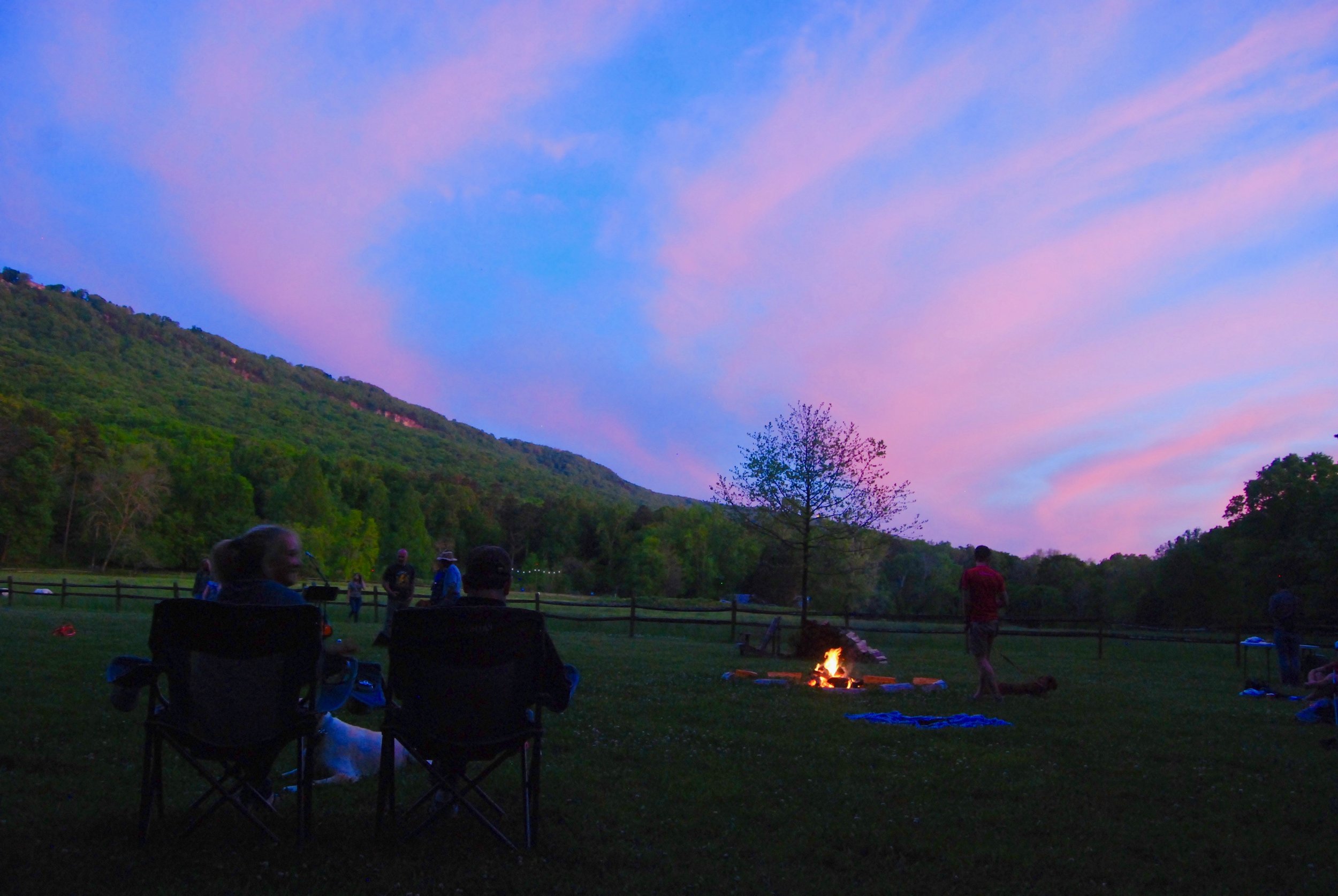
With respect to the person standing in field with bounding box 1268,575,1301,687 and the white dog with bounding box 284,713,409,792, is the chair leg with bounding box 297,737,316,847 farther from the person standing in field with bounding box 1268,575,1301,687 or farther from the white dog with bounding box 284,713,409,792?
the person standing in field with bounding box 1268,575,1301,687

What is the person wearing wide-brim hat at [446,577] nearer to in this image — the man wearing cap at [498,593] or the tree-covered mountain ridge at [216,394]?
the man wearing cap at [498,593]

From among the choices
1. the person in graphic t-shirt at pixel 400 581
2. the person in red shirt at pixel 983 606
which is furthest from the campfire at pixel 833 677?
the person in graphic t-shirt at pixel 400 581

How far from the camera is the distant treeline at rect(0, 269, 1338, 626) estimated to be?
4262 cm

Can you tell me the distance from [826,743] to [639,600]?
50.0m

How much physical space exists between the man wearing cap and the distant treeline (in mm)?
22480

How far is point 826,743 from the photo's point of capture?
6816 mm

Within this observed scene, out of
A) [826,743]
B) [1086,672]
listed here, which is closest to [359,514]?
[1086,672]

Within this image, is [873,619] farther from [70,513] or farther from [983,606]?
[70,513]

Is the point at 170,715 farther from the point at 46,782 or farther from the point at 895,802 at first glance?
the point at 895,802

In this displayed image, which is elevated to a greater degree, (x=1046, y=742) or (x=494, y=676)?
(x=494, y=676)

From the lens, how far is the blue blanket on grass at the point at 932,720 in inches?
310

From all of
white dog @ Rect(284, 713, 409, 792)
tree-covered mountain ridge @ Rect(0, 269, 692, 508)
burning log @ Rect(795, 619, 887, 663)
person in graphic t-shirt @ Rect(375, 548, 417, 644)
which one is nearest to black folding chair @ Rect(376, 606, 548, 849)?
white dog @ Rect(284, 713, 409, 792)

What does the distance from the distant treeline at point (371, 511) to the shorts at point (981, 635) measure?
15.9m

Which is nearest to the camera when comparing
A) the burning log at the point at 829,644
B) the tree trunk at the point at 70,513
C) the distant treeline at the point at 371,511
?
the burning log at the point at 829,644
